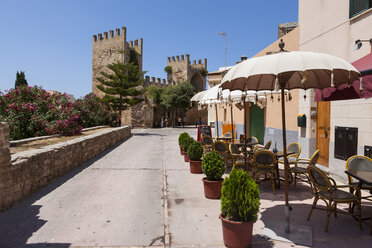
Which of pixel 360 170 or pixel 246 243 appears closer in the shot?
pixel 246 243

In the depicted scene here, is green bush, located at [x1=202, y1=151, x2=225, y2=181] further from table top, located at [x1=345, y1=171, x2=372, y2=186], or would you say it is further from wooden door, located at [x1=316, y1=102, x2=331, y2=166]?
wooden door, located at [x1=316, y1=102, x2=331, y2=166]

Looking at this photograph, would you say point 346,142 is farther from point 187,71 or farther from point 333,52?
point 187,71

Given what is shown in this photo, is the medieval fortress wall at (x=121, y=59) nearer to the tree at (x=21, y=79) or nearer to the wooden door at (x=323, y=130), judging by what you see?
the tree at (x=21, y=79)

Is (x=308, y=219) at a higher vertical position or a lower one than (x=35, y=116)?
lower

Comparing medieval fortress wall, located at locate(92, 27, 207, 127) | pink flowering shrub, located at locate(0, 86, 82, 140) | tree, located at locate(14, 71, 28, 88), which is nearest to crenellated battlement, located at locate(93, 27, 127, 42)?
medieval fortress wall, located at locate(92, 27, 207, 127)

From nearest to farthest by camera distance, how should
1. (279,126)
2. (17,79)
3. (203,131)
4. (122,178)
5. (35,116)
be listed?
(122,178), (279,126), (35,116), (203,131), (17,79)

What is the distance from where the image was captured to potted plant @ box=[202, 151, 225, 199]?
16.1ft

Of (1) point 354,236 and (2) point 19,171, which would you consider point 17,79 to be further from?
(1) point 354,236

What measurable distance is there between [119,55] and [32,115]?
23.9 metres

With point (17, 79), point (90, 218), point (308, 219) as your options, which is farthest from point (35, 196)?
point (17, 79)

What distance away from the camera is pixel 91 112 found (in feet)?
55.8

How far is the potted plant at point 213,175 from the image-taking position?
491 centimetres

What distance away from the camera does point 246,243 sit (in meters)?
3.07

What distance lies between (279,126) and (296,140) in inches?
72.0
